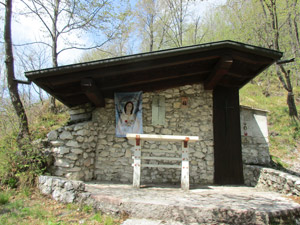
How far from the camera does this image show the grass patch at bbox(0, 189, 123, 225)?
112 inches

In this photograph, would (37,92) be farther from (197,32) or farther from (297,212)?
(297,212)

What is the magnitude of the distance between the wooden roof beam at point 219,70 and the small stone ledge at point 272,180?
259 centimetres

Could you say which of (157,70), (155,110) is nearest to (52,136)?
(155,110)

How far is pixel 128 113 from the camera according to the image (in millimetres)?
5805

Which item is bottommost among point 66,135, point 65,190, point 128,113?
point 65,190

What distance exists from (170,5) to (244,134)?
39.0 ft

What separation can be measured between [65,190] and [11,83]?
3.22 m

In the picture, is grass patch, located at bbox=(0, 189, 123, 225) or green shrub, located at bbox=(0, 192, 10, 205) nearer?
grass patch, located at bbox=(0, 189, 123, 225)

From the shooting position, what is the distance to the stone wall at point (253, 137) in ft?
19.9

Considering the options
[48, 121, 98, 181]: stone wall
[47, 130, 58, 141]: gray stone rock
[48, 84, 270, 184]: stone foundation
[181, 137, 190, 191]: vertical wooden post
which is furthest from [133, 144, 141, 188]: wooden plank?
[47, 130, 58, 141]: gray stone rock

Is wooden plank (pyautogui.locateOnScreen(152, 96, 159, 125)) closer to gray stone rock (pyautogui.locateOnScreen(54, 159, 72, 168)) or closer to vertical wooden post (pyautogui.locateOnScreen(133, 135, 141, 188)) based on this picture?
vertical wooden post (pyautogui.locateOnScreen(133, 135, 141, 188))

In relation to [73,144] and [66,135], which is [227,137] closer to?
[73,144]

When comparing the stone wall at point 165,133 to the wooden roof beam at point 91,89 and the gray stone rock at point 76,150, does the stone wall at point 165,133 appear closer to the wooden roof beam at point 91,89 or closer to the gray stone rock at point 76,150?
the gray stone rock at point 76,150

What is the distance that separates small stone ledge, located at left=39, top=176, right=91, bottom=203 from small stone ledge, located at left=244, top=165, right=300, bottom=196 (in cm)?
396
